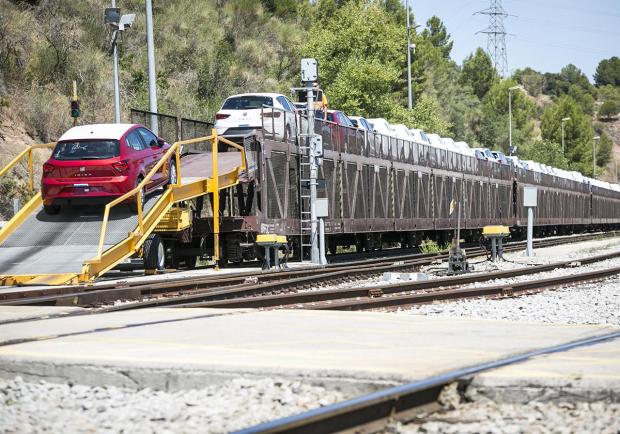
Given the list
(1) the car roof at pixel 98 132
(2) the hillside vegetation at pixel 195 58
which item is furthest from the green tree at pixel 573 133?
(1) the car roof at pixel 98 132

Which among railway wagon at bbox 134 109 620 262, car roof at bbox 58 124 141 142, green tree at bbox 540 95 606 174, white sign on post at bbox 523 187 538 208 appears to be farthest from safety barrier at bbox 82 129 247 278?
green tree at bbox 540 95 606 174

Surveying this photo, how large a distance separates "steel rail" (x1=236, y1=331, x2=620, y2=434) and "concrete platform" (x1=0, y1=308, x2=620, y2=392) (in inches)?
7.3

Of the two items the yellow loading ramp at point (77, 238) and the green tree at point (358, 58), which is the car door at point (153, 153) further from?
the green tree at point (358, 58)

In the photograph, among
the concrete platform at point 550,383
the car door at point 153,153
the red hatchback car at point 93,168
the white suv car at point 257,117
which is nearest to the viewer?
the concrete platform at point 550,383

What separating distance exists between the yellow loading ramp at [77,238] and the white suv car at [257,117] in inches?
169

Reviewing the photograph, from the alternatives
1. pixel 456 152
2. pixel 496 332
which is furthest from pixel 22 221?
pixel 456 152

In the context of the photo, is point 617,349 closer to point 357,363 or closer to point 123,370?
point 357,363

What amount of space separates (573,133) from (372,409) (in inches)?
5371

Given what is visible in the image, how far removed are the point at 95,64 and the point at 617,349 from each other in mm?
41189

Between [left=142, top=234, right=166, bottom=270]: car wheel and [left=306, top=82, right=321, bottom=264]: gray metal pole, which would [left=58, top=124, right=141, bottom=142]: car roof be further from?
[left=306, top=82, right=321, bottom=264]: gray metal pole

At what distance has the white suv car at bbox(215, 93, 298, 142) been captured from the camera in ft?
82.7

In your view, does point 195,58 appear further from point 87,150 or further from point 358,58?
point 87,150

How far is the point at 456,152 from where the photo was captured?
40.7 meters

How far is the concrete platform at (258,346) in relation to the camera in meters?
6.21
